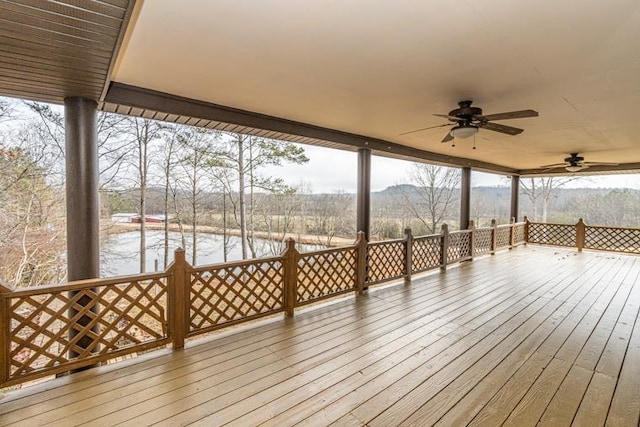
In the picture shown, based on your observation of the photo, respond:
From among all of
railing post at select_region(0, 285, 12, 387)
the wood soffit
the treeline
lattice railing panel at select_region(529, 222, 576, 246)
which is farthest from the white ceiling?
lattice railing panel at select_region(529, 222, 576, 246)

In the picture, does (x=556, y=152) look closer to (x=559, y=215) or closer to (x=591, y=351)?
(x=591, y=351)

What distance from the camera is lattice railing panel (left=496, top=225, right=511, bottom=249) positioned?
924 cm

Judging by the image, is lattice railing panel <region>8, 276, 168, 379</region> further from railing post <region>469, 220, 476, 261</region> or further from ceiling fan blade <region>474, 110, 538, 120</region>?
railing post <region>469, 220, 476, 261</region>

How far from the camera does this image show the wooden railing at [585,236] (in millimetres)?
9008

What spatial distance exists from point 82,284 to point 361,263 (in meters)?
3.57

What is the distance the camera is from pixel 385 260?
218 inches

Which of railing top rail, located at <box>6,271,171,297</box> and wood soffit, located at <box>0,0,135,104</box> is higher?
wood soffit, located at <box>0,0,135,104</box>

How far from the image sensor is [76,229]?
2.83 m

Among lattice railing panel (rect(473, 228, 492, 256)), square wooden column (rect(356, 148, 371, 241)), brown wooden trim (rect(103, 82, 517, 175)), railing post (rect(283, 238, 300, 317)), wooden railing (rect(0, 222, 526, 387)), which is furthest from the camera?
lattice railing panel (rect(473, 228, 492, 256))

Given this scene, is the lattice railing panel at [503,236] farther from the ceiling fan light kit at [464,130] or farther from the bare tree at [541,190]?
the bare tree at [541,190]

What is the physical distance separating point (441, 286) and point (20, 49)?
5.84 meters

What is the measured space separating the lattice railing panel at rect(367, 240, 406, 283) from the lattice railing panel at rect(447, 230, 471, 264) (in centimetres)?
185

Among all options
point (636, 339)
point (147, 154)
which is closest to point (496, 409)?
point (636, 339)

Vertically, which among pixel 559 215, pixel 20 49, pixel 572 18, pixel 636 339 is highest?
pixel 572 18
